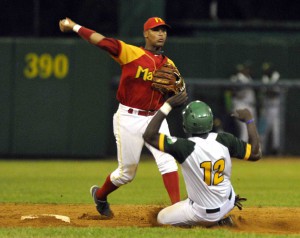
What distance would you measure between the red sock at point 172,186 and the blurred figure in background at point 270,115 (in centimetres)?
974

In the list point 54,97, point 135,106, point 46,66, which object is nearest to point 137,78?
→ point 135,106

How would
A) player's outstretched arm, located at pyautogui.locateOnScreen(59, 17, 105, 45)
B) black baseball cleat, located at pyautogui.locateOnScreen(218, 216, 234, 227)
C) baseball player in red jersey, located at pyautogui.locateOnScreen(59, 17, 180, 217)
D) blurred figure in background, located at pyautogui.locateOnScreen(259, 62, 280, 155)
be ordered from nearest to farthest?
black baseball cleat, located at pyautogui.locateOnScreen(218, 216, 234, 227)
player's outstretched arm, located at pyautogui.locateOnScreen(59, 17, 105, 45)
baseball player in red jersey, located at pyautogui.locateOnScreen(59, 17, 180, 217)
blurred figure in background, located at pyautogui.locateOnScreen(259, 62, 280, 155)

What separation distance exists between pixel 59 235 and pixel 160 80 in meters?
1.99

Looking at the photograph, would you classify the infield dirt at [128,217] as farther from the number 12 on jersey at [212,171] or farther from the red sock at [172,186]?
the number 12 on jersey at [212,171]

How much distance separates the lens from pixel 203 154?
759 cm

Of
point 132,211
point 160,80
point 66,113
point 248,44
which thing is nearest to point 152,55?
point 160,80

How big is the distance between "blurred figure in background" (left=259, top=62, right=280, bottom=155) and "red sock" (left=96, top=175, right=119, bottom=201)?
9494 mm

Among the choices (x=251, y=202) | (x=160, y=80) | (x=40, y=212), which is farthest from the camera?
(x=251, y=202)

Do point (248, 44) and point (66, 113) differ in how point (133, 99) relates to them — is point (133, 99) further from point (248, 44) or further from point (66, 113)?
point (248, 44)

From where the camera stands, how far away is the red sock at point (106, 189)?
898 cm

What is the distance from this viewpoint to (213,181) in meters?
7.64

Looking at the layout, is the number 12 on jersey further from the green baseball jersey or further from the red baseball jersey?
the red baseball jersey

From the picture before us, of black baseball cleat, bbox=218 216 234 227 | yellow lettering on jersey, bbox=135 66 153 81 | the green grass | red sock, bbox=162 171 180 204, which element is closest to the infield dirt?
black baseball cleat, bbox=218 216 234 227

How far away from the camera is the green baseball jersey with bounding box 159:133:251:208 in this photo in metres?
7.56
